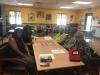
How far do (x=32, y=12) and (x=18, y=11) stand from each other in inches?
48.0

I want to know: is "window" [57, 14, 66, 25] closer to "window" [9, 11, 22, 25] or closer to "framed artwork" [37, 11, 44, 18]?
"framed artwork" [37, 11, 44, 18]

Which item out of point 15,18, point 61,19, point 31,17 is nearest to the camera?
point 15,18

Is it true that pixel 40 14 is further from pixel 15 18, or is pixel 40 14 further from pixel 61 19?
pixel 15 18

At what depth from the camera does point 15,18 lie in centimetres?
1162

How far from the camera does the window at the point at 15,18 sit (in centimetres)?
1149

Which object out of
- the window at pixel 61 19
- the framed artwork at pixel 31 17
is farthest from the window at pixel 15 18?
the window at pixel 61 19

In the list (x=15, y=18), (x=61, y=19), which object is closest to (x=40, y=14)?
(x=61, y=19)

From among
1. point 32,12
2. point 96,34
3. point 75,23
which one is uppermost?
point 32,12

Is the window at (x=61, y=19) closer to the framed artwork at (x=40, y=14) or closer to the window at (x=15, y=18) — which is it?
the framed artwork at (x=40, y=14)

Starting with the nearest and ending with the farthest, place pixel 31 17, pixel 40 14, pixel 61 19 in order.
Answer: pixel 31 17
pixel 40 14
pixel 61 19

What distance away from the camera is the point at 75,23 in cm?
1320

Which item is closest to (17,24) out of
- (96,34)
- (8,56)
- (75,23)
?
(75,23)

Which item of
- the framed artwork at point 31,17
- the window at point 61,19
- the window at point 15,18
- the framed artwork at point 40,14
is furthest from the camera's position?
the window at point 61,19

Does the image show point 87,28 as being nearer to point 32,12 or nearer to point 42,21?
point 42,21
